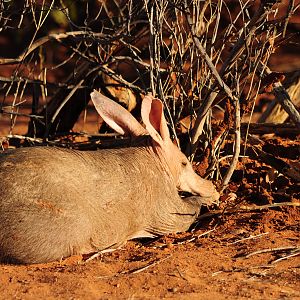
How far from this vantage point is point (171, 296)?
4.72 meters

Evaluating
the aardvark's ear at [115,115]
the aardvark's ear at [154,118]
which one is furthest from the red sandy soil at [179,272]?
the aardvark's ear at [115,115]

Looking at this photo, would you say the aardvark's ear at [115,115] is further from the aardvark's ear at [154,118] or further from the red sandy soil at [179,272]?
the red sandy soil at [179,272]

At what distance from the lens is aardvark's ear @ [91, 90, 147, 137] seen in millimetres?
6488

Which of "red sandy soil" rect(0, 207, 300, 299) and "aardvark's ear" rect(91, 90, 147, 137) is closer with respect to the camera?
"red sandy soil" rect(0, 207, 300, 299)

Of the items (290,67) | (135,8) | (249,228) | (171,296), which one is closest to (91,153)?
(249,228)

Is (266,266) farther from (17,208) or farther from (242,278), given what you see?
(17,208)

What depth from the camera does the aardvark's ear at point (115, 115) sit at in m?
6.49

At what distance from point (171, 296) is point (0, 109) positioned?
3439 millimetres

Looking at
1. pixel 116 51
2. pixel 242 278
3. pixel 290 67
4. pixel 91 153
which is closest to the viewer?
pixel 242 278

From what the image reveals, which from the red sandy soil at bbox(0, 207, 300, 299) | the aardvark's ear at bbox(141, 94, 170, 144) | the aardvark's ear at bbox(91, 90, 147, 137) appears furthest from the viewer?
the aardvark's ear at bbox(91, 90, 147, 137)

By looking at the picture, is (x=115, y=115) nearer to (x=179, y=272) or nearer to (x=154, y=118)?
(x=154, y=118)

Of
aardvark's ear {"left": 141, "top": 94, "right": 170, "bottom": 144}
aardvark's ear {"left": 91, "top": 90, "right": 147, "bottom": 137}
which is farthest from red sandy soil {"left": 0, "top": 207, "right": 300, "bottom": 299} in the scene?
aardvark's ear {"left": 91, "top": 90, "right": 147, "bottom": 137}

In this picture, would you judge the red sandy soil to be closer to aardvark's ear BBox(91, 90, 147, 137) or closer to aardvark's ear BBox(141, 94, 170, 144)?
aardvark's ear BBox(141, 94, 170, 144)

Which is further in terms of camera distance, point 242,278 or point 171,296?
point 242,278
